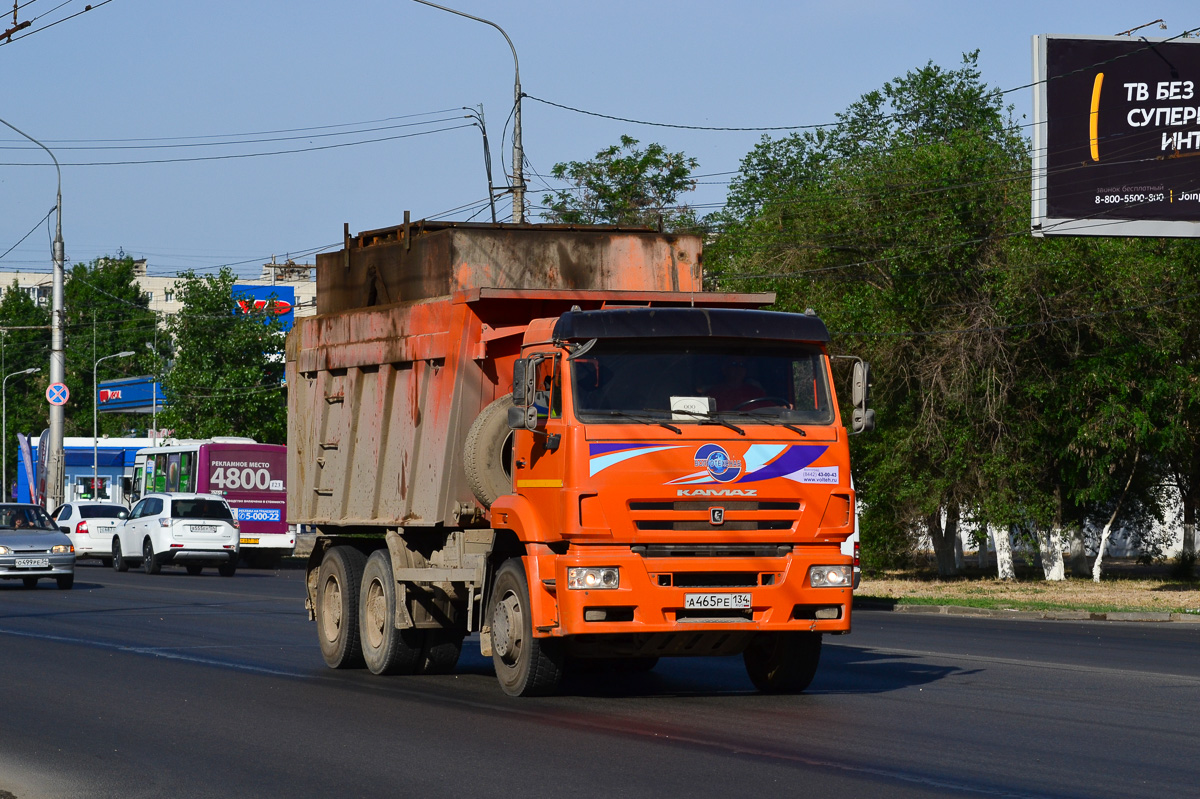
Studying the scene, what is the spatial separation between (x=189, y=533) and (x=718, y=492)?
29.0m

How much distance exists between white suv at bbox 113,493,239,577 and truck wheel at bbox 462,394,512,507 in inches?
1058

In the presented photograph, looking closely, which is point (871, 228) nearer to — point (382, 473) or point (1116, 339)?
point (1116, 339)

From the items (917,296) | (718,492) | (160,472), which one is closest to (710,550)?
(718,492)

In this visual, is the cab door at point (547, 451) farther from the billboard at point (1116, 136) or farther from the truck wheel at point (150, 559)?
the truck wheel at point (150, 559)

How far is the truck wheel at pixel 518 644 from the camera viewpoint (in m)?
11.8

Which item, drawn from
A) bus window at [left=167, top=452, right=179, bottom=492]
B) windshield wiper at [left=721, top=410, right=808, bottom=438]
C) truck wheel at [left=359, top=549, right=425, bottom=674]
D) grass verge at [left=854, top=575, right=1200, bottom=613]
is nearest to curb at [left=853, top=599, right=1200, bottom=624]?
grass verge at [left=854, top=575, right=1200, bottom=613]

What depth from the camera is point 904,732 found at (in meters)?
10.4

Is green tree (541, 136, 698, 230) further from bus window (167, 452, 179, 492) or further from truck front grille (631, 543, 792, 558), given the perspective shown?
truck front grille (631, 543, 792, 558)

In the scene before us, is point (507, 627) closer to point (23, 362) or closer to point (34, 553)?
point (34, 553)

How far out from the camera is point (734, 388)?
11.8m

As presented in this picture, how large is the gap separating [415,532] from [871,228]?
23842 millimetres

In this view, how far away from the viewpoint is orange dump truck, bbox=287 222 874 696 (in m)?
11.3

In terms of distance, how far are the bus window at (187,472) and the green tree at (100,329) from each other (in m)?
70.4

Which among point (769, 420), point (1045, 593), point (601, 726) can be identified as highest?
point (769, 420)
